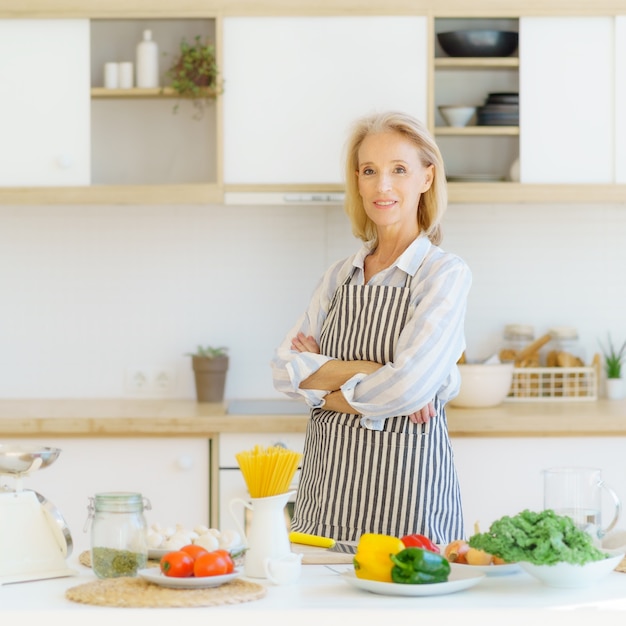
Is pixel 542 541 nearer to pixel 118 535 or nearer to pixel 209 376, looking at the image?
pixel 118 535

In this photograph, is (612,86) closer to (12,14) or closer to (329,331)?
(329,331)

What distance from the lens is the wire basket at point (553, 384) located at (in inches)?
147

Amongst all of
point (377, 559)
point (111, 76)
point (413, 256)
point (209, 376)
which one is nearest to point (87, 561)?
point (377, 559)

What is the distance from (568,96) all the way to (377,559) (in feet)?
7.82

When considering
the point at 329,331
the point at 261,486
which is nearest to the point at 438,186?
the point at 329,331

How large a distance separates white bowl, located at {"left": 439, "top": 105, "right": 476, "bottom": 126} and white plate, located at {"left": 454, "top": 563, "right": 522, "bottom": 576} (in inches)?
86.0

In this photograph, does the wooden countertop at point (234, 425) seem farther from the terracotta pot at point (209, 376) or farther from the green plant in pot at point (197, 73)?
the green plant in pot at point (197, 73)

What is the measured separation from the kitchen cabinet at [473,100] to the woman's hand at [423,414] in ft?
4.80

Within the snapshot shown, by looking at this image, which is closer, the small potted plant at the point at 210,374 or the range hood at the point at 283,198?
the range hood at the point at 283,198

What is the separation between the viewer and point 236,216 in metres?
3.97

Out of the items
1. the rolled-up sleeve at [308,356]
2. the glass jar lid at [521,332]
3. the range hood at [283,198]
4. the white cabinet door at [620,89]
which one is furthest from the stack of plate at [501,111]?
the rolled-up sleeve at [308,356]

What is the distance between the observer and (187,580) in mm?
1598

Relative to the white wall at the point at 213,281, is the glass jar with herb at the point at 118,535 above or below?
below

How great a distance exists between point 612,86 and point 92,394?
7.18 feet
